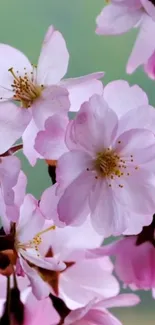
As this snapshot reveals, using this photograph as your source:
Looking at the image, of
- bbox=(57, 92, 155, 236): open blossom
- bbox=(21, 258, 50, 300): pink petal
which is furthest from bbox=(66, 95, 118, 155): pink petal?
bbox=(21, 258, 50, 300): pink petal

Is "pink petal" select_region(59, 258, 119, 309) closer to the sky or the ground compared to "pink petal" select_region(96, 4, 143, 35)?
closer to the ground

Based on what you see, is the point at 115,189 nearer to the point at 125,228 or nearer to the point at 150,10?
the point at 125,228

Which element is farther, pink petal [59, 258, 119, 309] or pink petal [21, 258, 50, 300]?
pink petal [59, 258, 119, 309]

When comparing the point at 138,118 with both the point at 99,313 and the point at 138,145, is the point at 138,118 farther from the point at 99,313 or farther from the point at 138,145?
the point at 99,313

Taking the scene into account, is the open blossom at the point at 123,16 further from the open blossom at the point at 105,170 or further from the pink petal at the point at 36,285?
the pink petal at the point at 36,285

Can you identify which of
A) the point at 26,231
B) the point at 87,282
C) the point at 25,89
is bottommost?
the point at 87,282

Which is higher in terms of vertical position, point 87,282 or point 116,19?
point 116,19

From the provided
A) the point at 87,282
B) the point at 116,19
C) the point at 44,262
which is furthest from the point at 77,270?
the point at 116,19

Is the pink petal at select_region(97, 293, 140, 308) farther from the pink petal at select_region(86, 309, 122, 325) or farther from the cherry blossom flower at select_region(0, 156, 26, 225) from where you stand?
the cherry blossom flower at select_region(0, 156, 26, 225)
